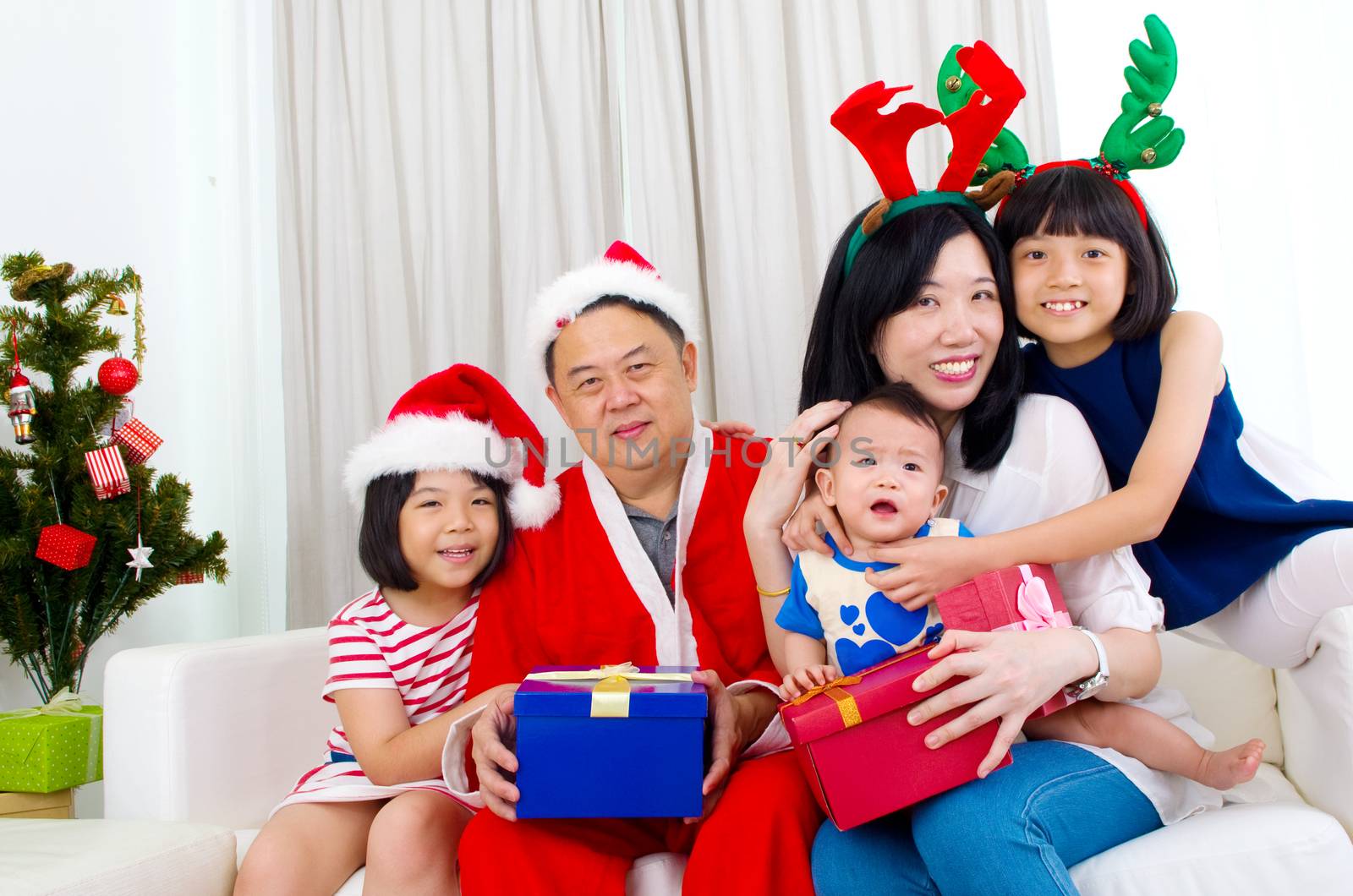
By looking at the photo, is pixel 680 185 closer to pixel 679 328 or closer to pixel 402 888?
pixel 679 328

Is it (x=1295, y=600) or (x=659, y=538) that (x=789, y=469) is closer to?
(x=659, y=538)

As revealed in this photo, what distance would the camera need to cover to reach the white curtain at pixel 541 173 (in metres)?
2.52

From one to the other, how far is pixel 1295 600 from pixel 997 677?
59 cm

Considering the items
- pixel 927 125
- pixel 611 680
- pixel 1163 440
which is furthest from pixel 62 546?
pixel 1163 440

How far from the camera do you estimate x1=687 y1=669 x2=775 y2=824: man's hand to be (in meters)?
1.44

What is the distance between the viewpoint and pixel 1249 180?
2461mm

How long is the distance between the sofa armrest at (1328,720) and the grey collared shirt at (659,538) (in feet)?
3.36

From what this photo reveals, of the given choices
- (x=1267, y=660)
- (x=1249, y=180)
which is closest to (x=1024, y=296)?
(x=1267, y=660)

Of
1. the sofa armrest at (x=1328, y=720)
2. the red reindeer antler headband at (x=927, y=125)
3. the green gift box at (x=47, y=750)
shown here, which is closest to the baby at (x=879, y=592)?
the sofa armrest at (x=1328, y=720)

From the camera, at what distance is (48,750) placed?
2.14 metres

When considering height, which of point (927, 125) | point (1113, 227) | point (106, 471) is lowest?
point (106, 471)

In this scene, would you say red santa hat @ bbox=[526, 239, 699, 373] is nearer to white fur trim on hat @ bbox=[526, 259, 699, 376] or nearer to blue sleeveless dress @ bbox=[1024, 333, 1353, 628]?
white fur trim on hat @ bbox=[526, 259, 699, 376]

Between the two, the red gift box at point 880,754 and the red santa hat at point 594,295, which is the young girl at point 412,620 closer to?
the red santa hat at point 594,295

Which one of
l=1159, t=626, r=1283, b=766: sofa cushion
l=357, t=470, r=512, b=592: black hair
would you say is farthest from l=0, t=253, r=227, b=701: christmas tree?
l=1159, t=626, r=1283, b=766: sofa cushion
